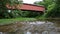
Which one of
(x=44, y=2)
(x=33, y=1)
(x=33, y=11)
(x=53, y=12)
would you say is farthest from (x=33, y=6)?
(x=33, y=1)

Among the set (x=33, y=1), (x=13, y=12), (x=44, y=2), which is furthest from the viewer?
(x=33, y=1)

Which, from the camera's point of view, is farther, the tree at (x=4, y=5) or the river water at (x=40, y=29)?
the tree at (x=4, y=5)

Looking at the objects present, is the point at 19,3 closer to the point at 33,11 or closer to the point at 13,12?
the point at 13,12

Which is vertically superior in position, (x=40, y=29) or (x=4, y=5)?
(x=40, y=29)

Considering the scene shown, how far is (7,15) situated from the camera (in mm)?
28547

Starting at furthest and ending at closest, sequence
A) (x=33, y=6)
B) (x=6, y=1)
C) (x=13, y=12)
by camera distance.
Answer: (x=33, y=6) → (x=13, y=12) → (x=6, y=1)

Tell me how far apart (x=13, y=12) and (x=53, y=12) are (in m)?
6.64

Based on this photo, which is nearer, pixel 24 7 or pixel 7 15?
pixel 7 15

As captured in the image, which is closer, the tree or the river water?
the river water

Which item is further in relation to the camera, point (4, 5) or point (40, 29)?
point (4, 5)

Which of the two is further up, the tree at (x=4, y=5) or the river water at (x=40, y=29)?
the river water at (x=40, y=29)

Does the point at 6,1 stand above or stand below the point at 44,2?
above

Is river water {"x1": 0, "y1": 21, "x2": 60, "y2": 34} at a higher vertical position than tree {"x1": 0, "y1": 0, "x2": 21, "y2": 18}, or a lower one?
higher

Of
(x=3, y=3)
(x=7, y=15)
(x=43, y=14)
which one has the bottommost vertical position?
(x=43, y=14)
